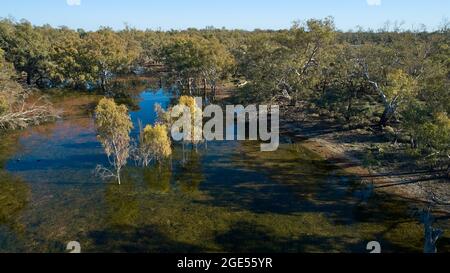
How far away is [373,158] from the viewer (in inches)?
1339

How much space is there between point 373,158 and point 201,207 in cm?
1711

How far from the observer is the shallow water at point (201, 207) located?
21.9 m

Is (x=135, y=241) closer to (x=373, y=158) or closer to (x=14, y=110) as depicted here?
(x=373, y=158)

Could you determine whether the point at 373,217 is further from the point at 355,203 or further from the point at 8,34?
the point at 8,34

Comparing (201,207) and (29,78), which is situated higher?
(29,78)

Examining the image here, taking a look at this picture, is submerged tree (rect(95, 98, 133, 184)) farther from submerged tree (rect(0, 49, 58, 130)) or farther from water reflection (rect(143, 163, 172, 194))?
submerged tree (rect(0, 49, 58, 130))

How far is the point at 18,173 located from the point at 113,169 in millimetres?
7869

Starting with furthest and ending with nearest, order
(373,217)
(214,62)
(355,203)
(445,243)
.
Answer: (214,62)
(355,203)
(373,217)
(445,243)

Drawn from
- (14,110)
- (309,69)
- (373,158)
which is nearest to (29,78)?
(14,110)

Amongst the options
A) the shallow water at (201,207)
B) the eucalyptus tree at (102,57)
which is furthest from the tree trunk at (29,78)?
the shallow water at (201,207)

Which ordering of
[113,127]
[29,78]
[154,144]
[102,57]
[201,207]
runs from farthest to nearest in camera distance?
1. [29,78]
2. [102,57]
3. [154,144]
4. [113,127]
5. [201,207]

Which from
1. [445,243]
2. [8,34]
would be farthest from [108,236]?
[8,34]
